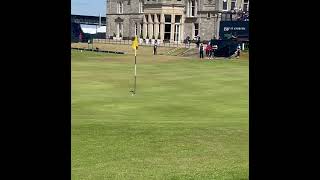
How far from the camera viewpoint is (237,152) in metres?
11.8

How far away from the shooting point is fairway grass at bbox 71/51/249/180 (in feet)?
31.7

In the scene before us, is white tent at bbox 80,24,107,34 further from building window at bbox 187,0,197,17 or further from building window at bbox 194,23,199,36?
building window at bbox 194,23,199,36

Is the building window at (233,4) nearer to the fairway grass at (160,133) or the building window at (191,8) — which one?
the building window at (191,8)

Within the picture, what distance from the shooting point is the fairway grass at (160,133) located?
968 centimetres

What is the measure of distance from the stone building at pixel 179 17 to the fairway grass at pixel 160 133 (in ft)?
165

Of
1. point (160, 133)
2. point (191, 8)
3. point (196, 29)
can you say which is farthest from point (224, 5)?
point (160, 133)

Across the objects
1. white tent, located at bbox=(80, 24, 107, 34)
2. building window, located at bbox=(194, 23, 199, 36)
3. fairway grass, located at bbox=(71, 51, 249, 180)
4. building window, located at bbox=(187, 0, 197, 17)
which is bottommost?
fairway grass, located at bbox=(71, 51, 249, 180)

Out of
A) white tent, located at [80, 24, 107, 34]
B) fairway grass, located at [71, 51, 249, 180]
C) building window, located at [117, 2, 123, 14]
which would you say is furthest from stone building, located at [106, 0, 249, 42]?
fairway grass, located at [71, 51, 249, 180]

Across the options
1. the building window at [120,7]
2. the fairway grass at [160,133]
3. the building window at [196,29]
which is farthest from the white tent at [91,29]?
the fairway grass at [160,133]

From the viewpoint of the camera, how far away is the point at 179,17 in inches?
3246

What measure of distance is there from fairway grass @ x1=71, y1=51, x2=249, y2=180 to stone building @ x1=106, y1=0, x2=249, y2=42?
50.1m

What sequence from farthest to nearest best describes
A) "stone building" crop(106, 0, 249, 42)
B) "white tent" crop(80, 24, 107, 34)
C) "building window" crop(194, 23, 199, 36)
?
"white tent" crop(80, 24, 107, 34) → "building window" crop(194, 23, 199, 36) → "stone building" crop(106, 0, 249, 42)
